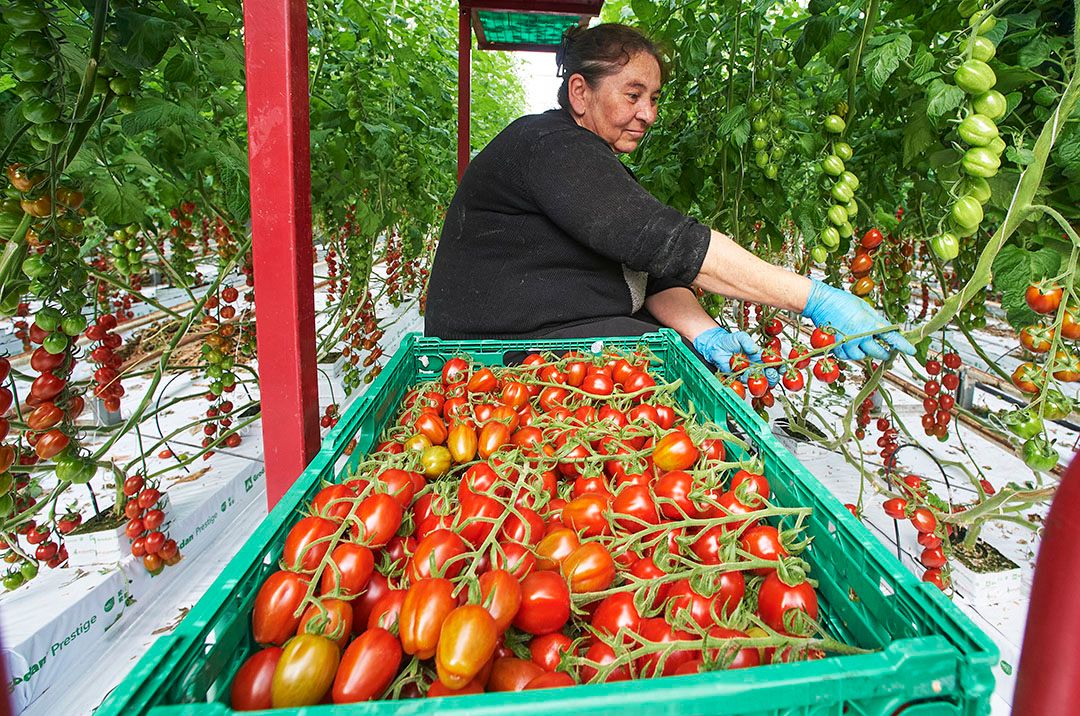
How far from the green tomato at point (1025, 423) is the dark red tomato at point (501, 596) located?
1.44 m

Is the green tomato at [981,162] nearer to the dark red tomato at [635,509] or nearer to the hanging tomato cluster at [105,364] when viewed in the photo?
the dark red tomato at [635,509]

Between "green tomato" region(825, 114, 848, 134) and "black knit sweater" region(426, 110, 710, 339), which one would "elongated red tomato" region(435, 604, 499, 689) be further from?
"green tomato" region(825, 114, 848, 134)

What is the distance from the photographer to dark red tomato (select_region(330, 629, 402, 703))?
0.64m

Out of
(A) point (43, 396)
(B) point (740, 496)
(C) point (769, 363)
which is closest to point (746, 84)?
(C) point (769, 363)

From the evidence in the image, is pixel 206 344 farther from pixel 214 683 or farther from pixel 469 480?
pixel 214 683

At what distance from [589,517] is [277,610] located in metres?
0.46

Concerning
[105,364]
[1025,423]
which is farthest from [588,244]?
[105,364]

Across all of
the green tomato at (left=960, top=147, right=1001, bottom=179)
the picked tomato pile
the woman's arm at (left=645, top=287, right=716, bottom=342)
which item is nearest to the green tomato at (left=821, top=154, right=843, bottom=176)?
→ the green tomato at (left=960, top=147, right=1001, bottom=179)

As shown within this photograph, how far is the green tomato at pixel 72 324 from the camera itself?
64.5 inches

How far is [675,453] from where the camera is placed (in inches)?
44.5

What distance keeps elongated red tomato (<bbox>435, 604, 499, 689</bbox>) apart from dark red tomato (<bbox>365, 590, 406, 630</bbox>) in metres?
0.11

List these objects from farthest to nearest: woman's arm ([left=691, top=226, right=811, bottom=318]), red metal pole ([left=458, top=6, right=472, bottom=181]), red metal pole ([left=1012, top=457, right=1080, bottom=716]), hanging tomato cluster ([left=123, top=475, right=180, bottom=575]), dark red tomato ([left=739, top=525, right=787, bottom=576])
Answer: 1. red metal pole ([left=458, top=6, right=472, bottom=181])
2. hanging tomato cluster ([left=123, top=475, right=180, bottom=575])
3. woman's arm ([left=691, top=226, right=811, bottom=318])
4. dark red tomato ([left=739, top=525, right=787, bottom=576])
5. red metal pole ([left=1012, top=457, right=1080, bottom=716])

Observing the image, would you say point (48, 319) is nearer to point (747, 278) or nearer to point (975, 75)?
point (747, 278)

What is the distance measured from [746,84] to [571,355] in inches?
63.8
